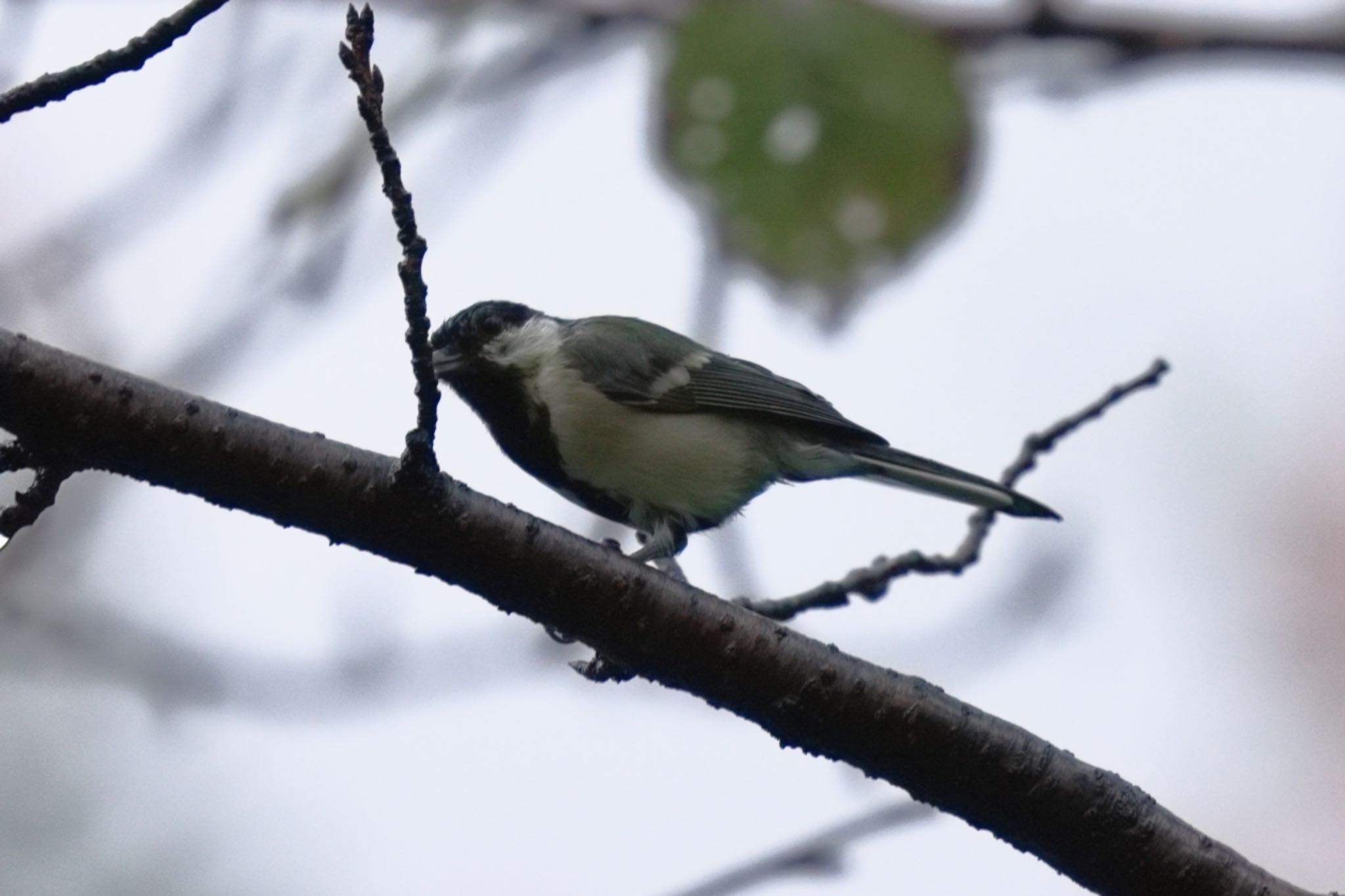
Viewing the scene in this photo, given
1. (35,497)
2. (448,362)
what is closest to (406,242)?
(35,497)

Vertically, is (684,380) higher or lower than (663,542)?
higher

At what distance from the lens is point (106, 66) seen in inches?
83.0

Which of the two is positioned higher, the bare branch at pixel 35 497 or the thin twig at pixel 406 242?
the thin twig at pixel 406 242

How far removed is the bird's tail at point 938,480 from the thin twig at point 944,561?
4.3 inches

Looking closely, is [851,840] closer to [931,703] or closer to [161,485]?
[931,703]

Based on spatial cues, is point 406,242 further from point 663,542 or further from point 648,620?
point 663,542

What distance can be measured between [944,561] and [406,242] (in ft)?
5.46

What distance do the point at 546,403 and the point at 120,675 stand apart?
133 centimetres

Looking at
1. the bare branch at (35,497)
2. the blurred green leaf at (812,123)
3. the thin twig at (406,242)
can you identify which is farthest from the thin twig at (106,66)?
the blurred green leaf at (812,123)

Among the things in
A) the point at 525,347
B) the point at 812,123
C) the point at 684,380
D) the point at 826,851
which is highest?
the point at 525,347

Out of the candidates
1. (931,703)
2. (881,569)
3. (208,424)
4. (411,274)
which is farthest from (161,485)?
(881,569)

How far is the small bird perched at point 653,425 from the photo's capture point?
3.82 m

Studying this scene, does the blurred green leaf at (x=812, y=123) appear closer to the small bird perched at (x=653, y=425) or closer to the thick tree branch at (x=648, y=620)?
the thick tree branch at (x=648, y=620)

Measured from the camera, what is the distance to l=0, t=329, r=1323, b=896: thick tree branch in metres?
2.14
